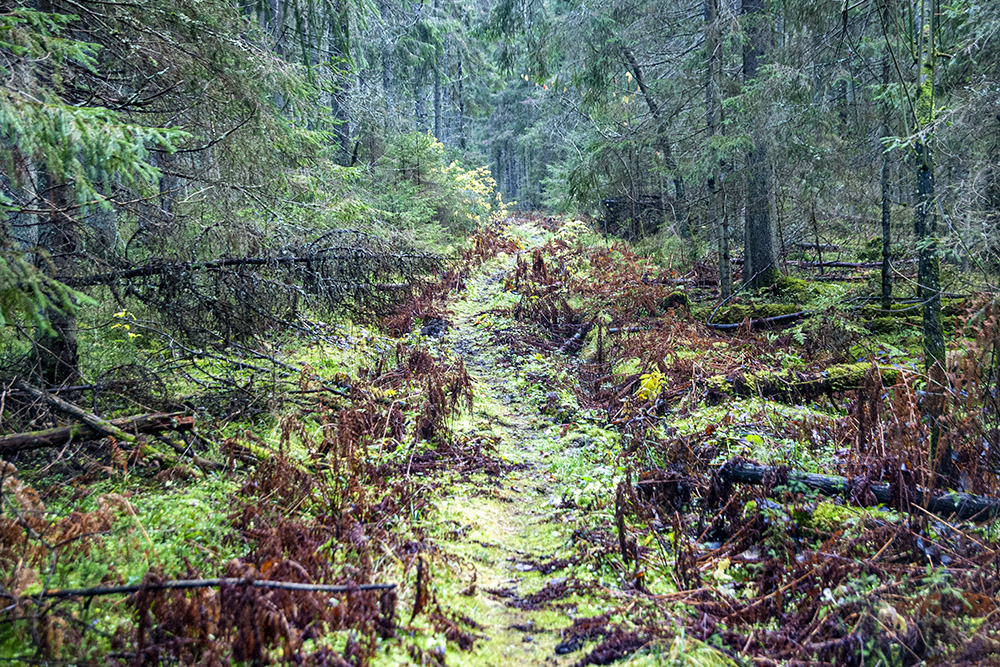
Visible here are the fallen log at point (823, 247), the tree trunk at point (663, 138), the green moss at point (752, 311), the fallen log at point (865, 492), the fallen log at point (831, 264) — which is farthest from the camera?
the fallen log at point (823, 247)

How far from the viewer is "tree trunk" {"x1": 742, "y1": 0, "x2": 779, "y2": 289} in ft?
33.8

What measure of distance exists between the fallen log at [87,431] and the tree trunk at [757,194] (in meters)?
10.0

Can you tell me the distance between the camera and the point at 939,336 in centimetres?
450

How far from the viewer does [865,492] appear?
405 cm

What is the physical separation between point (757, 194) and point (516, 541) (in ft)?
30.2

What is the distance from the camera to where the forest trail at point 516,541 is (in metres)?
3.37

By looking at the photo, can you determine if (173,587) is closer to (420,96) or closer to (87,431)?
(87,431)

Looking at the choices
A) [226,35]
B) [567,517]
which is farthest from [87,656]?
[226,35]

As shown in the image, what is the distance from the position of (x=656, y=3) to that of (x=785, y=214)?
20.5ft

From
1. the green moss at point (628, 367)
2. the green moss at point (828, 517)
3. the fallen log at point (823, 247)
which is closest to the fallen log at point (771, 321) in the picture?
the green moss at point (628, 367)

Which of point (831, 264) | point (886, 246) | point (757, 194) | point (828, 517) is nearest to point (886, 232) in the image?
point (886, 246)

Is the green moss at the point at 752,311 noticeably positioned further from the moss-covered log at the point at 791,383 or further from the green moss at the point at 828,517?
the green moss at the point at 828,517

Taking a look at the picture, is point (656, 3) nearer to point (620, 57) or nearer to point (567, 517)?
point (620, 57)

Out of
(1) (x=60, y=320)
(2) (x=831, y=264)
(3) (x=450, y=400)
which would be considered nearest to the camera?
(1) (x=60, y=320)
